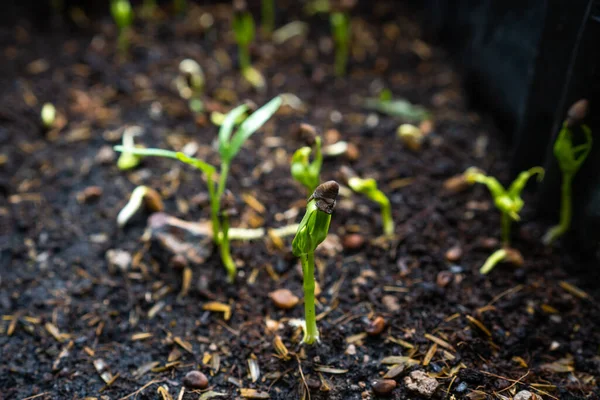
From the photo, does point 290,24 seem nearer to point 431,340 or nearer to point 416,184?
point 416,184

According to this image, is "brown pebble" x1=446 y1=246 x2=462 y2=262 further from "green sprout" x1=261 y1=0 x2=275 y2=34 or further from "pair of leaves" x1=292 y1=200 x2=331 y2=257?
"green sprout" x1=261 y1=0 x2=275 y2=34

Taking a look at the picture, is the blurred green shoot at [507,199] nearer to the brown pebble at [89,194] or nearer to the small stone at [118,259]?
the small stone at [118,259]

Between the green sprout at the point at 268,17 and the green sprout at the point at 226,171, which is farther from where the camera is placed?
the green sprout at the point at 268,17

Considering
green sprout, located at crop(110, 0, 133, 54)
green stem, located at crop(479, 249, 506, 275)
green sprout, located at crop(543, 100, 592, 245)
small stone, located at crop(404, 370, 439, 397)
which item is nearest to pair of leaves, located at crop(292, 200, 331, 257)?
small stone, located at crop(404, 370, 439, 397)

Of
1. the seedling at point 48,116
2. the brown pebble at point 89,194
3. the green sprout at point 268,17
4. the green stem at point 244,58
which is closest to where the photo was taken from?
the brown pebble at point 89,194

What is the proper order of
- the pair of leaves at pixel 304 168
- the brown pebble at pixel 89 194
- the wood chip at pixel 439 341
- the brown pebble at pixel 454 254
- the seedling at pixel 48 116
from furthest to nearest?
the seedling at pixel 48 116, the brown pebble at pixel 89 194, the brown pebble at pixel 454 254, the pair of leaves at pixel 304 168, the wood chip at pixel 439 341

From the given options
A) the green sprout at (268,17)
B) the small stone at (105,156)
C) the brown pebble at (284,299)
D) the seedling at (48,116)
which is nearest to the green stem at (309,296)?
the brown pebble at (284,299)

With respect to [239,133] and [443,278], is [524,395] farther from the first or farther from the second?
[239,133]
